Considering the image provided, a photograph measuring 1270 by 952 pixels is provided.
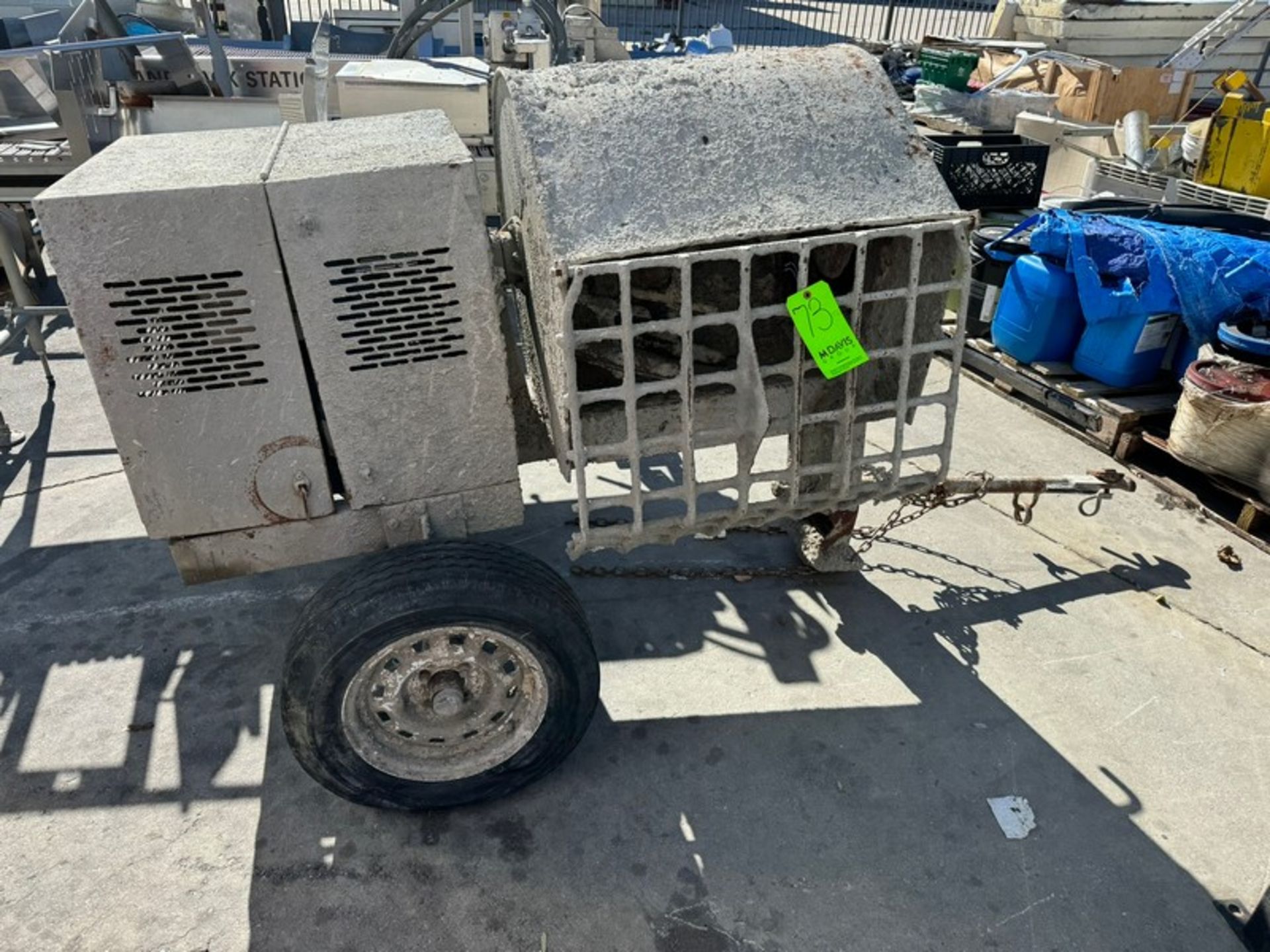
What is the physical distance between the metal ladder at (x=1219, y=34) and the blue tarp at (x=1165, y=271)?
25.6ft

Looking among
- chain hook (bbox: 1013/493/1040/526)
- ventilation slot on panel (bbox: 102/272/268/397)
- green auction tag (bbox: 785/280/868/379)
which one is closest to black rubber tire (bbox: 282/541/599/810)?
ventilation slot on panel (bbox: 102/272/268/397)

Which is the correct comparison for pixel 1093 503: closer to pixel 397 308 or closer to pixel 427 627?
pixel 427 627

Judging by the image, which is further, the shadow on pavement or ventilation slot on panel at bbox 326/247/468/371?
the shadow on pavement

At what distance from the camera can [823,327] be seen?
276cm

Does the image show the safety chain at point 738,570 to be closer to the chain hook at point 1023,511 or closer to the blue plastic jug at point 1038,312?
the chain hook at point 1023,511

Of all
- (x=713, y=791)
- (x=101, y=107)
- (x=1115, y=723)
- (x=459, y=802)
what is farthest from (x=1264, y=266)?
(x=101, y=107)

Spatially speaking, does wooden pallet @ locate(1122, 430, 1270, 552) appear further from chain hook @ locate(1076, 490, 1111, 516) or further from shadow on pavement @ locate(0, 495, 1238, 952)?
shadow on pavement @ locate(0, 495, 1238, 952)

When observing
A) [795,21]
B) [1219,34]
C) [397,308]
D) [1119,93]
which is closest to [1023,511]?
[397,308]

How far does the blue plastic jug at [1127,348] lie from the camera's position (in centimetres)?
525

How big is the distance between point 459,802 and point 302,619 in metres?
0.87

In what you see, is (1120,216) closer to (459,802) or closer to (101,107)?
(459,802)

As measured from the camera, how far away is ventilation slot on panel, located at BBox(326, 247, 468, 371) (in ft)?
8.85

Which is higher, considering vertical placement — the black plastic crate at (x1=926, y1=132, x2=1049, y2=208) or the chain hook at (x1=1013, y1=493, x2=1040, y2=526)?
the black plastic crate at (x1=926, y1=132, x2=1049, y2=208)

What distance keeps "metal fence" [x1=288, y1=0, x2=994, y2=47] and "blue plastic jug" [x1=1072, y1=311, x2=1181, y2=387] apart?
1511 cm
